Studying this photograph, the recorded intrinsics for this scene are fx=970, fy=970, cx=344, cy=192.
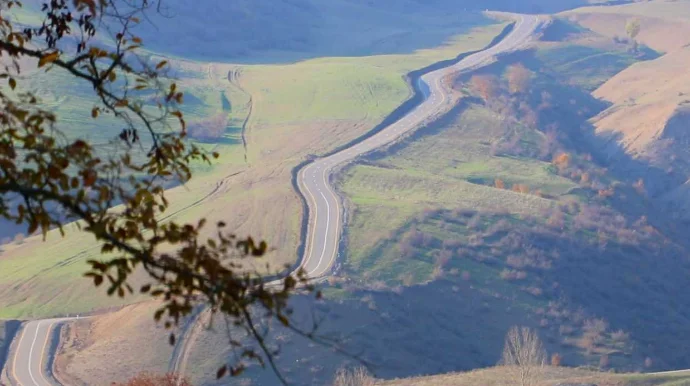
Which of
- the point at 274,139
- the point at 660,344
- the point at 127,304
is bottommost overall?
the point at 660,344

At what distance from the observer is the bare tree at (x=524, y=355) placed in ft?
136

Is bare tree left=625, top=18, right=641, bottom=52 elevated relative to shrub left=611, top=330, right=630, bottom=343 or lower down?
elevated

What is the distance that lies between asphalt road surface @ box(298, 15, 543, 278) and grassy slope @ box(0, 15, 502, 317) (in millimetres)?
1225

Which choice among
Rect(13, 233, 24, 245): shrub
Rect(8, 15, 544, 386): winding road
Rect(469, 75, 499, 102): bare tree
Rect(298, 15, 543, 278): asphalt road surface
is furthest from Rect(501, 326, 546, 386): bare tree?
Rect(469, 75, 499, 102): bare tree

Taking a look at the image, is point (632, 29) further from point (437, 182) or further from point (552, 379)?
point (552, 379)

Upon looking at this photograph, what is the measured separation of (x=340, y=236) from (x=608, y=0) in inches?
5485

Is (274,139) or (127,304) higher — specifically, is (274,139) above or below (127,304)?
above

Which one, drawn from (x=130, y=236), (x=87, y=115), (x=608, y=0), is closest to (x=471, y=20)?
(x=608, y=0)

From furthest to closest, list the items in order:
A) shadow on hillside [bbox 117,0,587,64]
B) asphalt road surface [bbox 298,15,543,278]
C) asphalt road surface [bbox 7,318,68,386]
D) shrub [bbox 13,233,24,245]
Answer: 1. shadow on hillside [bbox 117,0,587,64]
2. shrub [bbox 13,233,24,245]
3. asphalt road surface [bbox 298,15,543,278]
4. asphalt road surface [bbox 7,318,68,386]

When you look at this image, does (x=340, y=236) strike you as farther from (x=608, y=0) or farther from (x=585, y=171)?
(x=608, y=0)

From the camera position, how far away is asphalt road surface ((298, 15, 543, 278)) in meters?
56.2

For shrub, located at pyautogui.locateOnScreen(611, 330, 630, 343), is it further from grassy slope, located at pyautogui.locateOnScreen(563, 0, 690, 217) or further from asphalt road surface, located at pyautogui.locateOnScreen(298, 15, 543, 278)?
grassy slope, located at pyautogui.locateOnScreen(563, 0, 690, 217)

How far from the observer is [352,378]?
134 ft

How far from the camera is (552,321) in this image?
182ft
